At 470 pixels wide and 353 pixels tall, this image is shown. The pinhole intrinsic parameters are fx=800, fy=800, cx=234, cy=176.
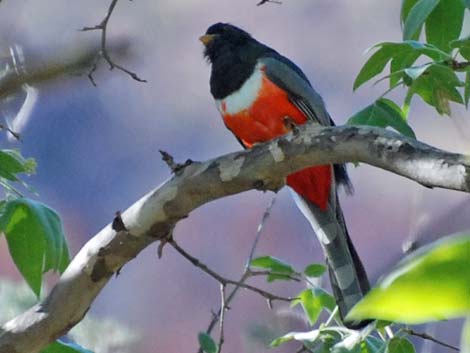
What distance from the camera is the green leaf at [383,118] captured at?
0.79m

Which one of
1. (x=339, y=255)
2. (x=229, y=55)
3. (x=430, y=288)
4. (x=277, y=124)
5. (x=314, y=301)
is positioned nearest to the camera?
(x=430, y=288)

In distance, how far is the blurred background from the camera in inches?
61.6

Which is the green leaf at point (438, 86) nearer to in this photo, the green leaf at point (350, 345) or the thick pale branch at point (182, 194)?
the thick pale branch at point (182, 194)

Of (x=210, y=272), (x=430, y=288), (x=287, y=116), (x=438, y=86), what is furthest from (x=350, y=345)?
(x=430, y=288)

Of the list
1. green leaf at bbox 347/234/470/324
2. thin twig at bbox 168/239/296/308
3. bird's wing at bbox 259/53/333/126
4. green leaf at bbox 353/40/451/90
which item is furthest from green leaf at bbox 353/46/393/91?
green leaf at bbox 347/234/470/324

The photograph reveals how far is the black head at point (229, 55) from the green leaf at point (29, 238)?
21.6 inches

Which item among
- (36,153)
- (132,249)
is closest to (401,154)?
(132,249)

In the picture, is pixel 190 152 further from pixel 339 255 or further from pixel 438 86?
pixel 438 86

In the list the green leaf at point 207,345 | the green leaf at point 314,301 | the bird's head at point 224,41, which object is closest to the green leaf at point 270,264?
the green leaf at point 314,301

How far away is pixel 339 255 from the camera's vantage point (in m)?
1.13

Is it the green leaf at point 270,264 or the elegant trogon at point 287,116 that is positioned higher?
the elegant trogon at point 287,116

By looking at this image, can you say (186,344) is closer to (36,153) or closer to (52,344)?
(36,153)

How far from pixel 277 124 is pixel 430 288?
1.10 metres

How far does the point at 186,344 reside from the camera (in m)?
1.60
